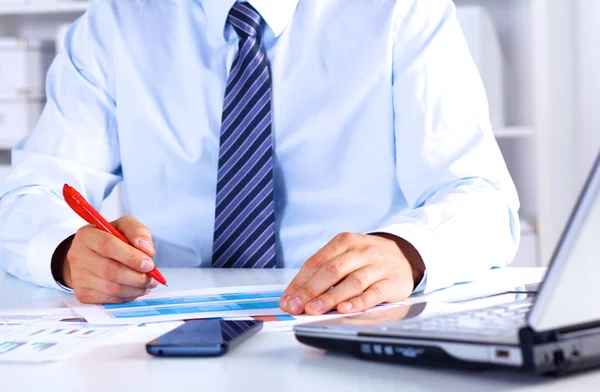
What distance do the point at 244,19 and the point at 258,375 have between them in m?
0.83

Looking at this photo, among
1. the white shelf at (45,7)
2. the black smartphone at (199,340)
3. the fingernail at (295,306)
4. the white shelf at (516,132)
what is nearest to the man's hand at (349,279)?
the fingernail at (295,306)

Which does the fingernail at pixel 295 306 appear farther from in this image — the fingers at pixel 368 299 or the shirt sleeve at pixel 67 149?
the shirt sleeve at pixel 67 149

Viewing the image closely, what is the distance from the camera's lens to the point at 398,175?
129 centimetres

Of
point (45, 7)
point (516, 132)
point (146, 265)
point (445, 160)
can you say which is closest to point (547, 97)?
point (516, 132)

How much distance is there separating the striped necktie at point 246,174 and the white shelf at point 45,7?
1.42 metres

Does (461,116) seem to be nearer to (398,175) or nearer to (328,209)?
(398,175)

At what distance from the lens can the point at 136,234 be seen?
938mm

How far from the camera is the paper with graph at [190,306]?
2.60 ft

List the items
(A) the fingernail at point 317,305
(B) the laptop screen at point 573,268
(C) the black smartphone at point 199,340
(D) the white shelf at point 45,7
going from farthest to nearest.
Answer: (D) the white shelf at point 45,7 < (A) the fingernail at point 317,305 < (C) the black smartphone at point 199,340 < (B) the laptop screen at point 573,268

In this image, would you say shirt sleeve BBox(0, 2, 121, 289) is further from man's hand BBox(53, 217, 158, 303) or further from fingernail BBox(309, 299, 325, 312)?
fingernail BBox(309, 299, 325, 312)

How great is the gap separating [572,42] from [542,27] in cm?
13

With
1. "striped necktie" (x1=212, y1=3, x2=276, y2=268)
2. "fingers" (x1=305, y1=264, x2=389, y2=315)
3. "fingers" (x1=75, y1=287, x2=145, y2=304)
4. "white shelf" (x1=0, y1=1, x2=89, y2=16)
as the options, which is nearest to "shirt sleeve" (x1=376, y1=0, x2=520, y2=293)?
"fingers" (x1=305, y1=264, x2=389, y2=315)

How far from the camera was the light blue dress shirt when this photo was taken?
124 cm

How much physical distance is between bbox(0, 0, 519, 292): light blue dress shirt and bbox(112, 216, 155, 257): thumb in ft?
0.68
